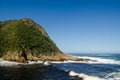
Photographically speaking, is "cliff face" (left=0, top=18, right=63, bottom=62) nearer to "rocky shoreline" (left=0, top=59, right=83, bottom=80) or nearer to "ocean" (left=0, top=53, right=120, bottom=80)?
"ocean" (left=0, top=53, right=120, bottom=80)

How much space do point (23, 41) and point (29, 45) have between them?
9.19 ft

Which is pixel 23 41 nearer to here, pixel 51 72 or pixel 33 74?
pixel 51 72

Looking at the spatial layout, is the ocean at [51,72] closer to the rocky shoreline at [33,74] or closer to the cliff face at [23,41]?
the rocky shoreline at [33,74]

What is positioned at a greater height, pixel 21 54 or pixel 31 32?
pixel 31 32

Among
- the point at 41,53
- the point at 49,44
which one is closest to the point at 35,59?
the point at 41,53

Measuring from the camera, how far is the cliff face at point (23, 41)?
8100 cm

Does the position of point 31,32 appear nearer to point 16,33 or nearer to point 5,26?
point 16,33

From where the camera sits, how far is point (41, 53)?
286 ft

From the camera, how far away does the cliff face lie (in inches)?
3189

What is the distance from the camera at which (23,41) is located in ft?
291

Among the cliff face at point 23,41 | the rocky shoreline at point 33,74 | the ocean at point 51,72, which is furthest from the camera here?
the cliff face at point 23,41

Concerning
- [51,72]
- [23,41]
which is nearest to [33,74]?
[51,72]

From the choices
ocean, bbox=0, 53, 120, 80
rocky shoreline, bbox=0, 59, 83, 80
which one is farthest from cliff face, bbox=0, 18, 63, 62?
rocky shoreline, bbox=0, 59, 83, 80

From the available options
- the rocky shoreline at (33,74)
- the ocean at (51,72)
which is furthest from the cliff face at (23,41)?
the rocky shoreline at (33,74)
